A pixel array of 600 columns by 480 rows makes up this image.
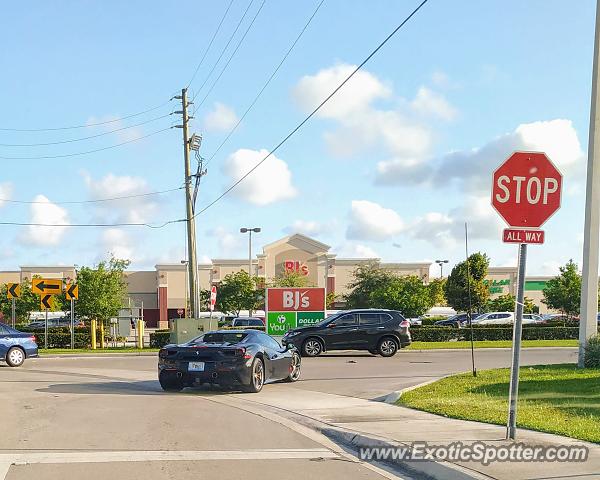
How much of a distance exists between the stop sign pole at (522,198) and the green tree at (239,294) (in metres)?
54.7

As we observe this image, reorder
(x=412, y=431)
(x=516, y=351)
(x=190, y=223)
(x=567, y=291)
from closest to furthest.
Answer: (x=516, y=351) < (x=412, y=431) < (x=190, y=223) < (x=567, y=291)

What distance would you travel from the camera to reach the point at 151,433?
10523 millimetres

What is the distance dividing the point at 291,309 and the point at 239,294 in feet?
113

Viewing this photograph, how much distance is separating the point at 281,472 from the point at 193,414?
15.8ft

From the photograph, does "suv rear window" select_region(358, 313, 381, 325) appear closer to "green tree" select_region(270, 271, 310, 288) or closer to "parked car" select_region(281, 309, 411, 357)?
"parked car" select_region(281, 309, 411, 357)

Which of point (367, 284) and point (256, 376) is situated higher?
point (367, 284)

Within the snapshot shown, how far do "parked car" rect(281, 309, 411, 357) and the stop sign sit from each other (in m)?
19.0

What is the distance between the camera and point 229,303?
6372 cm

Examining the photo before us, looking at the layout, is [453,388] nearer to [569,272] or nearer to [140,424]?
[140,424]

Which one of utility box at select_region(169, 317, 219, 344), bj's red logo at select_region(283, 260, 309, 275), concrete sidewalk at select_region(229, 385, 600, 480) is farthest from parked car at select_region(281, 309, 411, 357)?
bj's red logo at select_region(283, 260, 309, 275)

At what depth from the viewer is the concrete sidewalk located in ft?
24.7

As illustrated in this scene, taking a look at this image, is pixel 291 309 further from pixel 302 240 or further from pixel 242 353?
pixel 302 240

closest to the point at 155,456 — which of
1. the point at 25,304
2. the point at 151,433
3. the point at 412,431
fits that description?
the point at 151,433

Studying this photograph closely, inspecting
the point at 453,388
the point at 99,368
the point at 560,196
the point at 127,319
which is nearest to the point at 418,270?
the point at 127,319
